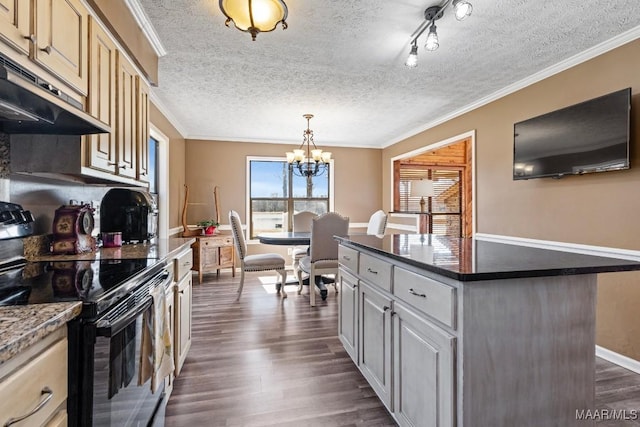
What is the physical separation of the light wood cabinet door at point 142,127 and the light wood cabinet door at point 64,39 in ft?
2.41

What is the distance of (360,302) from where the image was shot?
204 cm

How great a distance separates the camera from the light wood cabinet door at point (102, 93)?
1624 millimetres

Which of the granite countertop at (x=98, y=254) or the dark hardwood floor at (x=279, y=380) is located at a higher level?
the granite countertop at (x=98, y=254)

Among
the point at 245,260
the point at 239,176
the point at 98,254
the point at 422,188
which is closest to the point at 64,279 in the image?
the point at 98,254

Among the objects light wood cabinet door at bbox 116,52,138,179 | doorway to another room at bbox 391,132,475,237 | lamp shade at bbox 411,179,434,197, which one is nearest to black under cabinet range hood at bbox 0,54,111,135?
light wood cabinet door at bbox 116,52,138,179

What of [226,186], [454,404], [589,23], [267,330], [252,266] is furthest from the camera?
[226,186]

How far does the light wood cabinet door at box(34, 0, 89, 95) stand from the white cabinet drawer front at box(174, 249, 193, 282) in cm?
107

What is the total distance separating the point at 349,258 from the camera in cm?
228

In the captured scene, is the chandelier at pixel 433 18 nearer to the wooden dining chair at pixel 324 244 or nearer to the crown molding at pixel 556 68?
the crown molding at pixel 556 68

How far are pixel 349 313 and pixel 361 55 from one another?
84.2 inches

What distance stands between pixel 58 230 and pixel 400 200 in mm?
5403

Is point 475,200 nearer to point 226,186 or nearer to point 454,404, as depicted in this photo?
point 454,404

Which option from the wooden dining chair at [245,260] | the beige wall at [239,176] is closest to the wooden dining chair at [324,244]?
the wooden dining chair at [245,260]

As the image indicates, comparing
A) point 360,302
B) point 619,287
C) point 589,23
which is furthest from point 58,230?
point 619,287
